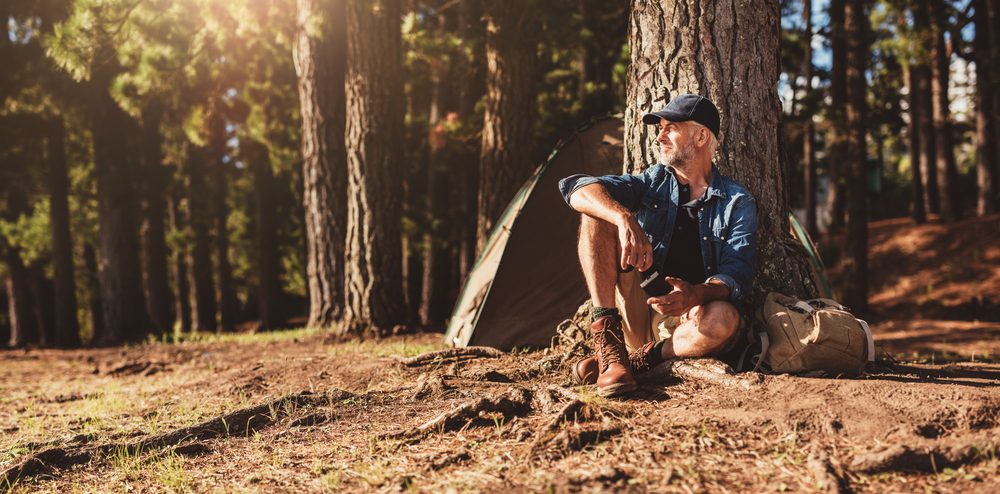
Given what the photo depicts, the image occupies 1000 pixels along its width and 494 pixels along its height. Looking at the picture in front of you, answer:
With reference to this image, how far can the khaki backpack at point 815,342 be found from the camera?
367cm

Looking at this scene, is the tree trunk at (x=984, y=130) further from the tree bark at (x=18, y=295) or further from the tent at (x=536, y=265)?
the tree bark at (x=18, y=295)

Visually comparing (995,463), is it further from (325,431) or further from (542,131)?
(542,131)

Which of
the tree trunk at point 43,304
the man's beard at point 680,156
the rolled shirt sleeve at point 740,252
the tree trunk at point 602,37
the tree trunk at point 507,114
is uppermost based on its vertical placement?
the tree trunk at point 602,37

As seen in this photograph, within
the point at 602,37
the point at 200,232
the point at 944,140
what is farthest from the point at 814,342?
the point at 200,232

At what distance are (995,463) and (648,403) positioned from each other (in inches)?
53.8

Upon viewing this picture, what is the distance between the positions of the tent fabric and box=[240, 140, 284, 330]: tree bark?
11.7 meters

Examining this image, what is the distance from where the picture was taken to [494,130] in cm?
877

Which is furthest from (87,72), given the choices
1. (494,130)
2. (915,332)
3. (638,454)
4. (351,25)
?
(915,332)

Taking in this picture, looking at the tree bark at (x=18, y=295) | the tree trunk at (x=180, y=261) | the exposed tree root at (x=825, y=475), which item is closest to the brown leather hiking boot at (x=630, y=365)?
the exposed tree root at (x=825, y=475)

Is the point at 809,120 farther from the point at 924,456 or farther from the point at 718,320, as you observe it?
the point at 924,456

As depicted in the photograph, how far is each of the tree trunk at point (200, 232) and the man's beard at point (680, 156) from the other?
1791 centimetres

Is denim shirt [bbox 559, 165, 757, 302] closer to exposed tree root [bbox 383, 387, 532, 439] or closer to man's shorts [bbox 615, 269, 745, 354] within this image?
man's shorts [bbox 615, 269, 745, 354]

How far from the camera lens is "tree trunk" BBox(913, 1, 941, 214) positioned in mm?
15219

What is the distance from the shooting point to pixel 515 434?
3303 mm
